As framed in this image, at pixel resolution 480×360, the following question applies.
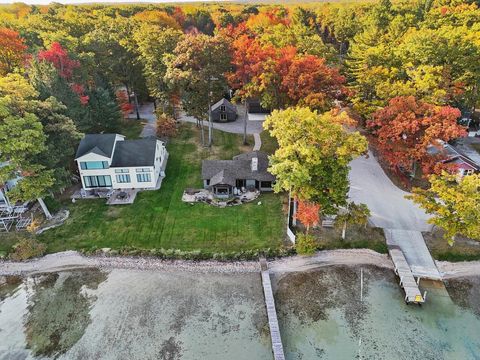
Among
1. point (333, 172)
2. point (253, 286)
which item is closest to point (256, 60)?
point (333, 172)

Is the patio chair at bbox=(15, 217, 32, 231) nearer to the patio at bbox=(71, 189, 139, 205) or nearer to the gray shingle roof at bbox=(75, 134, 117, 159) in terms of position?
the patio at bbox=(71, 189, 139, 205)

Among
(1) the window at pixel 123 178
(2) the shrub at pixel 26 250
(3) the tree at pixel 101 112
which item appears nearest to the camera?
(2) the shrub at pixel 26 250

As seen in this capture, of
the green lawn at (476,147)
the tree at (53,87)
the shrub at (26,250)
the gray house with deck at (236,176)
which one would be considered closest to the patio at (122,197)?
the gray house with deck at (236,176)

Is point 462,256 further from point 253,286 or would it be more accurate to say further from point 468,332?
point 253,286

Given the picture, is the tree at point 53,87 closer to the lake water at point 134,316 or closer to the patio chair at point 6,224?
the patio chair at point 6,224

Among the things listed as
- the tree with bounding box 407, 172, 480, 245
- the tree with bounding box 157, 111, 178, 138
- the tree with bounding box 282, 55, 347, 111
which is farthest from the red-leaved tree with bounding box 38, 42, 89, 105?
the tree with bounding box 407, 172, 480, 245

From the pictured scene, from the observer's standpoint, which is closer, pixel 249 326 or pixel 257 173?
pixel 249 326

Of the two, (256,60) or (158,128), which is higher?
(256,60)
